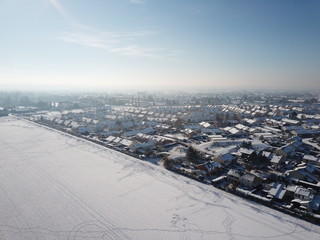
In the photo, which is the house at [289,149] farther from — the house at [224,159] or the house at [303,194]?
the house at [303,194]

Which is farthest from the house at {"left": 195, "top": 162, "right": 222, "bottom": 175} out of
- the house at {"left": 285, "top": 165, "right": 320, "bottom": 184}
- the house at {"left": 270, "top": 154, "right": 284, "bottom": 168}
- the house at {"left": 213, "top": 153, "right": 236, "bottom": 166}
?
the house at {"left": 285, "top": 165, "right": 320, "bottom": 184}

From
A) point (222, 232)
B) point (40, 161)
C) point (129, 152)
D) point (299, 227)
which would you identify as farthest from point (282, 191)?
point (40, 161)

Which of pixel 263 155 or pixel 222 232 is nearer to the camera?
pixel 222 232

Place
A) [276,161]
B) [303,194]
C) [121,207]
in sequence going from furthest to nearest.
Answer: [276,161] → [303,194] → [121,207]

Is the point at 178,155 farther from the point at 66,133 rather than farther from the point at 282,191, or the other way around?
the point at 66,133

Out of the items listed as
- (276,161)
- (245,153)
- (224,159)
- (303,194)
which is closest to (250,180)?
(303,194)

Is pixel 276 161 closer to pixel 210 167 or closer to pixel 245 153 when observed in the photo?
pixel 245 153

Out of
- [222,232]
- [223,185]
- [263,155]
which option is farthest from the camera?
[263,155]

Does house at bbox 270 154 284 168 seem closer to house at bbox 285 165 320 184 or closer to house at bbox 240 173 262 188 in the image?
house at bbox 285 165 320 184
